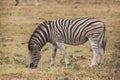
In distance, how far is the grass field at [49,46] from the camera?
495 inches

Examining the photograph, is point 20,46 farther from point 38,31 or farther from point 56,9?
point 56,9

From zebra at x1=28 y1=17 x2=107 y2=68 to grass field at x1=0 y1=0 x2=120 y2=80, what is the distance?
0.42 m

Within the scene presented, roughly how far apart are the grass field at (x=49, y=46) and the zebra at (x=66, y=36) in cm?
42

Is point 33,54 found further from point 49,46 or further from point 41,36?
point 49,46

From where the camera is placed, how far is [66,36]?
47.9 ft

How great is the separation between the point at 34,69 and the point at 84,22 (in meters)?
2.19

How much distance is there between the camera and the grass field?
12.6 metres

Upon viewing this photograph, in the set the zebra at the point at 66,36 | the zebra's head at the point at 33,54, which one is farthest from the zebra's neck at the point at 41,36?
the zebra's head at the point at 33,54

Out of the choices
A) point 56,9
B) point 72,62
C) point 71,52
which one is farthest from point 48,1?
point 72,62

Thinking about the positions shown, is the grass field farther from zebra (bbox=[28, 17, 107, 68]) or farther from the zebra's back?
the zebra's back

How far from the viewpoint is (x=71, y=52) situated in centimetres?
1836

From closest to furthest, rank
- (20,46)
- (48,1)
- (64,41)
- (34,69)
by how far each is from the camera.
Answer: (34,69) < (64,41) < (20,46) < (48,1)

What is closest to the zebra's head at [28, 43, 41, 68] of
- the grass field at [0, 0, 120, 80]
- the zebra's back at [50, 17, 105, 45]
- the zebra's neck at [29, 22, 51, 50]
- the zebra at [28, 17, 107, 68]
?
the zebra at [28, 17, 107, 68]

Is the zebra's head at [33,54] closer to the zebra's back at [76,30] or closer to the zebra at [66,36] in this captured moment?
→ the zebra at [66,36]
